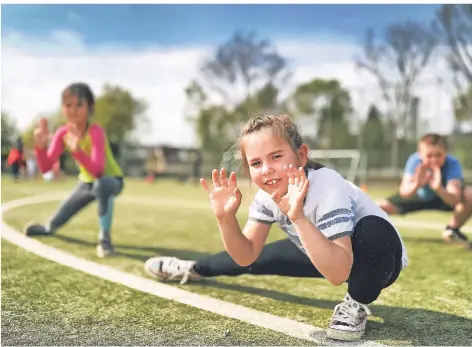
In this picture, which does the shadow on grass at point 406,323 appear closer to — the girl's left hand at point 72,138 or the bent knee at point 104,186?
the bent knee at point 104,186

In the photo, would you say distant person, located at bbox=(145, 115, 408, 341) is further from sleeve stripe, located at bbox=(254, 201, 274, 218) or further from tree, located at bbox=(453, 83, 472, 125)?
tree, located at bbox=(453, 83, 472, 125)

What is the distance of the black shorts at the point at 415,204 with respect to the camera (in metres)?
5.65

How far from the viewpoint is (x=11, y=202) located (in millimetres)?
8820

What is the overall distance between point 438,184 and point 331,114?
16.0 metres

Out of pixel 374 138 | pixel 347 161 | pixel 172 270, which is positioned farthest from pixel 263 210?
pixel 347 161

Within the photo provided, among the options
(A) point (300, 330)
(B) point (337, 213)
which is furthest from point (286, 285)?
(B) point (337, 213)

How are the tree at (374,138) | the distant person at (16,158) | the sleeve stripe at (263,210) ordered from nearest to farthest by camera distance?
1. the sleeve stripe at (263,210)
2. the distant person at (16,158)
3. the tree at (374,138)

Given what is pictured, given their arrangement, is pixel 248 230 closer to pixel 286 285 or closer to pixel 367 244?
pixel 367 244

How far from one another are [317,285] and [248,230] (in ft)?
3.33

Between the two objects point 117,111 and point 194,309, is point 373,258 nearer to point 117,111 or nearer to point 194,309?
point 194,309

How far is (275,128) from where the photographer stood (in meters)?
2.32

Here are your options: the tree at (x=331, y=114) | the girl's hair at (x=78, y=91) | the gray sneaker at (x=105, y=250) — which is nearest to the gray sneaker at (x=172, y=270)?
the gray sneaker at (x=105, y=250)

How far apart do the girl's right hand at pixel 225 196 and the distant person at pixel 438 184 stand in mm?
3117

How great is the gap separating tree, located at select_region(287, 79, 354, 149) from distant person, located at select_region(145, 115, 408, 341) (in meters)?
17.2
